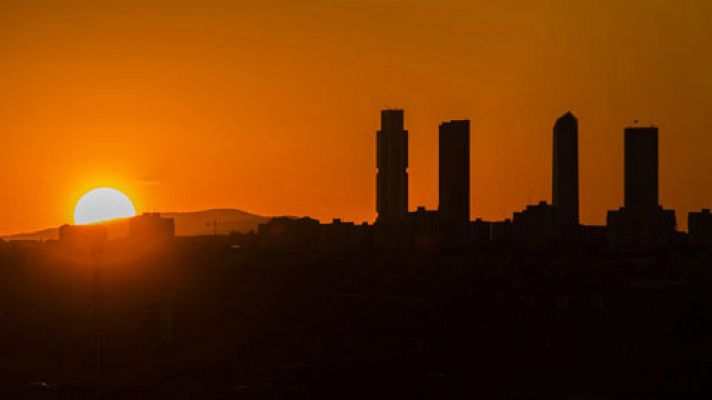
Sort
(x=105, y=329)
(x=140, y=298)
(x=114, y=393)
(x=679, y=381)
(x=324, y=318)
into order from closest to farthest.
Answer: (x=114, y=393) < (x=679, y=381) < (x=105, y=329) < (x=324, y=318) < (x=140, y=298)

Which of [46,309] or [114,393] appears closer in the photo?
[114,393]

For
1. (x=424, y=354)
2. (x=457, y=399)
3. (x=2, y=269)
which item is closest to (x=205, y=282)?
(x=2, y=269)

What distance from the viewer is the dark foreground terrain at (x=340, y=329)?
88062mm

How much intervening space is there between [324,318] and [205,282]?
33.6m

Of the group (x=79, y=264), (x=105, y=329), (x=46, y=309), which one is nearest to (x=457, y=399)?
(x=105, y=329)

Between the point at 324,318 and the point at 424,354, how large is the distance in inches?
1139

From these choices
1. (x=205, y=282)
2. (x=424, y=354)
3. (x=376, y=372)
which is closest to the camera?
(x=376, y=372)

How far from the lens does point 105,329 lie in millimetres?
122000

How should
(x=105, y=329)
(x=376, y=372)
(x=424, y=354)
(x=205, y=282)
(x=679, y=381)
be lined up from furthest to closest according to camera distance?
(x=205, y=282) < (x=105, y=329) < (x=424, y=354) < (x=679, y=381) < (x=376, y=372)

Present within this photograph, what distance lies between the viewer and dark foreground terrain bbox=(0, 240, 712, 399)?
289 feet

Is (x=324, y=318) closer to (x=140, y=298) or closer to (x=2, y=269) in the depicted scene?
Answer: (x=140, y=298)

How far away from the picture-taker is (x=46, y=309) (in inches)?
5591

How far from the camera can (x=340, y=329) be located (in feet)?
434

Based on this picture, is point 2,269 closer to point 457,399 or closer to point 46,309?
point 46,309
